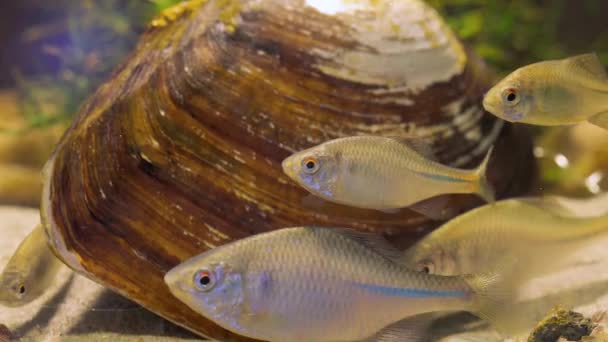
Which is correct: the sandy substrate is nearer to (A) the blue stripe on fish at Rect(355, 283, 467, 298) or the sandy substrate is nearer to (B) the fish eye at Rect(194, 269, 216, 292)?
(B) the fish eye at Rect(194, 269, 216, 292)

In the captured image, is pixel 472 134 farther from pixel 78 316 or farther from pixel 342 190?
pixel 78 316

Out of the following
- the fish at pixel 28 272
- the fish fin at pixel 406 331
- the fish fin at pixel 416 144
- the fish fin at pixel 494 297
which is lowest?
the fish at pixel 28 272

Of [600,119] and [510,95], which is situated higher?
[510,95]

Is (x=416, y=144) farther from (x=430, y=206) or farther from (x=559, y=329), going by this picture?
(x=559, y=329)

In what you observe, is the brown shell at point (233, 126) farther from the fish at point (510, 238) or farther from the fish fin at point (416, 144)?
the fish fin at point (416, 144)

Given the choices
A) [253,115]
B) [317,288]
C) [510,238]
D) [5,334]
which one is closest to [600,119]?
[510,238]

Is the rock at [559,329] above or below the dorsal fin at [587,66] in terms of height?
below

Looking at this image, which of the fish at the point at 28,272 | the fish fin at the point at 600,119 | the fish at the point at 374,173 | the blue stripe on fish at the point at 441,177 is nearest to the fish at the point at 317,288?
the fish at the point at 374,173
